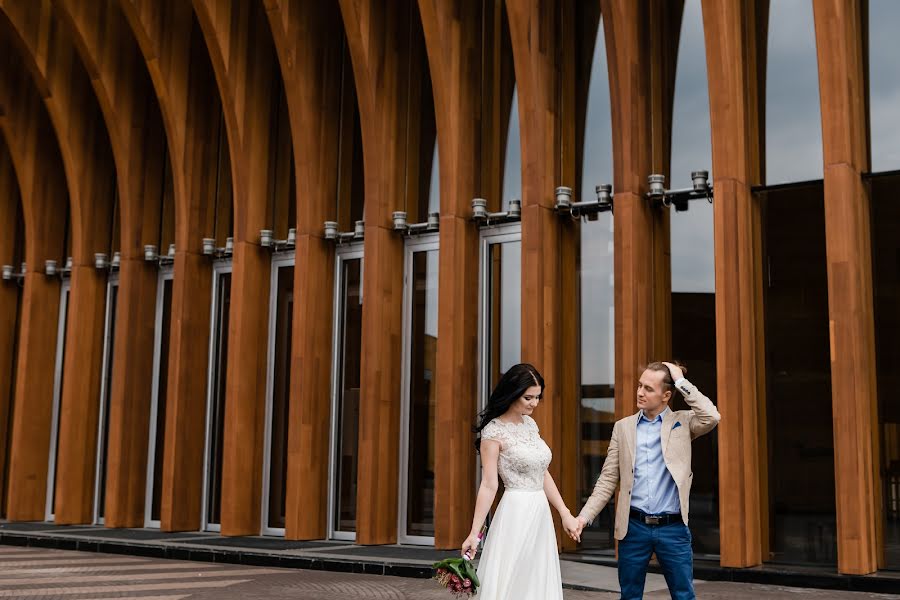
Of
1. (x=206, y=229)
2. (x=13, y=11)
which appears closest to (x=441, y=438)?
(x=206, y=229)

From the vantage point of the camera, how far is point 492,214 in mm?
13242

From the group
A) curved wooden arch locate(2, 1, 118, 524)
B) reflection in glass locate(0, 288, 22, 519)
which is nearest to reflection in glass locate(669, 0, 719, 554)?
curved wooden arch locate(2, 1, 118, 524)

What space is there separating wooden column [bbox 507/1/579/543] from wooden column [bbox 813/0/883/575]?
3.28 meters

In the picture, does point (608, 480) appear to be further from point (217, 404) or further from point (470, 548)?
point (217, 404)

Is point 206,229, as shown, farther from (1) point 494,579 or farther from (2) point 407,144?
(1) point 494,579

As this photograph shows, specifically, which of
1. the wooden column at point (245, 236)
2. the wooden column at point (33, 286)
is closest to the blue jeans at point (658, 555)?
the wooden column at point (245, 236)

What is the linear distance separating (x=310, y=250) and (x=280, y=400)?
233 centimetres

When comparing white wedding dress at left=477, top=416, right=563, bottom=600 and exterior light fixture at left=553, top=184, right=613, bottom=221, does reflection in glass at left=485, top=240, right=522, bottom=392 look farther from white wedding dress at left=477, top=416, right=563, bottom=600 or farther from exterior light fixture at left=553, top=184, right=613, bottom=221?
white wedding dress at left=477, top=416, right=563, bottom=600

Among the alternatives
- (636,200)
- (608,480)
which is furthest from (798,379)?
(608,480)

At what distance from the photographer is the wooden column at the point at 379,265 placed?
1323cm

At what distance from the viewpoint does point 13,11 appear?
1619cm

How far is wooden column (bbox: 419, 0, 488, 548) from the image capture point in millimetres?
12539

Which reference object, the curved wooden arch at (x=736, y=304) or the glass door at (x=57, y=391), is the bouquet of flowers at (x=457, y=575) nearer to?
the curved wooden arch at (x=736, y=304)

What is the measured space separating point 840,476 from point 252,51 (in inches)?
405
